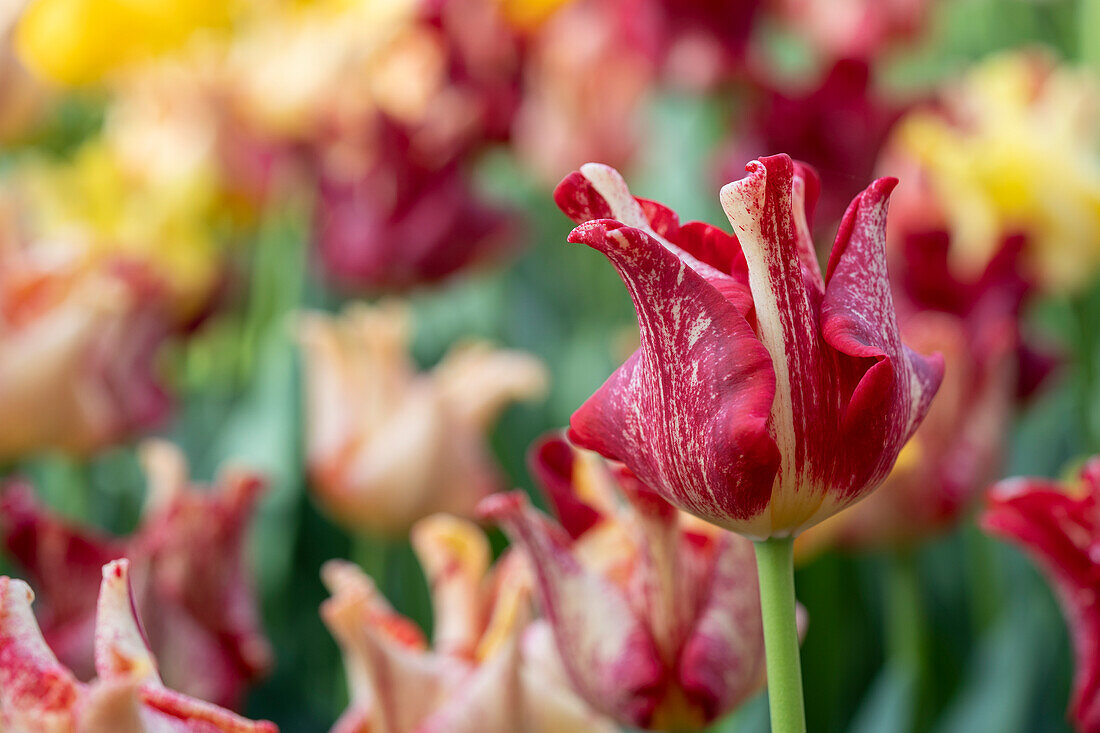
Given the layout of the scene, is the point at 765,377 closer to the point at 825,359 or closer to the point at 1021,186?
the point at 825,359

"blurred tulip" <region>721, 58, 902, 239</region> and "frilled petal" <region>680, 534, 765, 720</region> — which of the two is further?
"blurred tulip" <region>721, 58, 902, 239</region>

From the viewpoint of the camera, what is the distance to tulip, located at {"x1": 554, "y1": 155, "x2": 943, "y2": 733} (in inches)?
9.1

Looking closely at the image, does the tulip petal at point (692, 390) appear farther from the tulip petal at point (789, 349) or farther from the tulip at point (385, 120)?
the tulip at point (385, 120)

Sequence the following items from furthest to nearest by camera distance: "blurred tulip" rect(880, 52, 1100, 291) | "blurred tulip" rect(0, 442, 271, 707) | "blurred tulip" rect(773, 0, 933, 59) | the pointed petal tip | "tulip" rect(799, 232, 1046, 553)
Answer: "blurred tulip" rect(773, 0, 933, 59) → "blurred tulip" rect(880, 52, 1100, 291) → "tulip" rect(799, 232, 1046, 553) → "blurred tulip" rect(0, 442, 271, 707) → the pointed petal tip

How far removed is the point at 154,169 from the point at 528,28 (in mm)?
373

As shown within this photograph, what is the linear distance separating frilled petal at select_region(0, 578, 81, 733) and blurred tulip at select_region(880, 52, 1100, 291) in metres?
0.63

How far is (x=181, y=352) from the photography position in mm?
1019

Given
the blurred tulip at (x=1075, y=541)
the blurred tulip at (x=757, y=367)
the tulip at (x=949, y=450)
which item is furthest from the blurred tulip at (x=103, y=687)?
the tulip at (x=949, y=450)

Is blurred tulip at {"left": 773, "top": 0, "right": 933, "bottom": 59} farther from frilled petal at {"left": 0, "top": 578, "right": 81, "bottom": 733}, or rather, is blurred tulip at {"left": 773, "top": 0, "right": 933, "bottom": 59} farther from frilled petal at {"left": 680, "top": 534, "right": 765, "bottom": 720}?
frilled petal at {"left": 0, "top": 578, "right": 81, "bottom": 733}

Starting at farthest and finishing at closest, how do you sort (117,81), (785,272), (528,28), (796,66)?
(796,66) < (117,81) < (528,28) < (785,272)

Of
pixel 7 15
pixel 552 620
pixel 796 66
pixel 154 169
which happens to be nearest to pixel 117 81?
pixel 154 169

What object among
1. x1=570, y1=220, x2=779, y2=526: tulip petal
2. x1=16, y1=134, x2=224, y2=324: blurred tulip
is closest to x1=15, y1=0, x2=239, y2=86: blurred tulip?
x1=16, y1=134, x2=224, y2=324: blurred tulip

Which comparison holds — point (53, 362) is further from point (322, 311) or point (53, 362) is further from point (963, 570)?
point (963, 570)

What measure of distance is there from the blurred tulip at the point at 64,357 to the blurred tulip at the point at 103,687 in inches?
17.0
